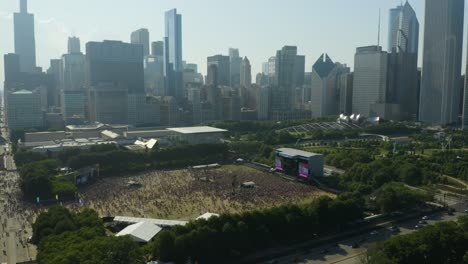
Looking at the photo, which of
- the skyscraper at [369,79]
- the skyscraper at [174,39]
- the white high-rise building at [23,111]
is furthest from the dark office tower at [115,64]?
the skyscraper at [369,79]

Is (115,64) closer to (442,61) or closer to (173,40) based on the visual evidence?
(173,40)

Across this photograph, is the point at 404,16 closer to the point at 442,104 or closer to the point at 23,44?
the point at 442,104

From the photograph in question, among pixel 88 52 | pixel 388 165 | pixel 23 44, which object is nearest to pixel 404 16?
pixel 88 52

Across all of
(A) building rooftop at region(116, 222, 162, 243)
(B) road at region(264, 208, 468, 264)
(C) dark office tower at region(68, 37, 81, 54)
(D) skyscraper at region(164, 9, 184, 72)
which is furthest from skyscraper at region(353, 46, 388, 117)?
(C) dark office tower at region(68, 37, 81, 54)

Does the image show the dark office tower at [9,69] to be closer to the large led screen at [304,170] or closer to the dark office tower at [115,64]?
the dark office tower at [115,64]

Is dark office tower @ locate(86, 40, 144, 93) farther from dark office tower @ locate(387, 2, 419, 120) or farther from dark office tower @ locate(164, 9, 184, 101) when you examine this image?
dark office tower @ locate(387, 2, 419, 120)

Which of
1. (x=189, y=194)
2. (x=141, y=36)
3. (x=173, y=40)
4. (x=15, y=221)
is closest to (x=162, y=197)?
(x=189, y=194)
